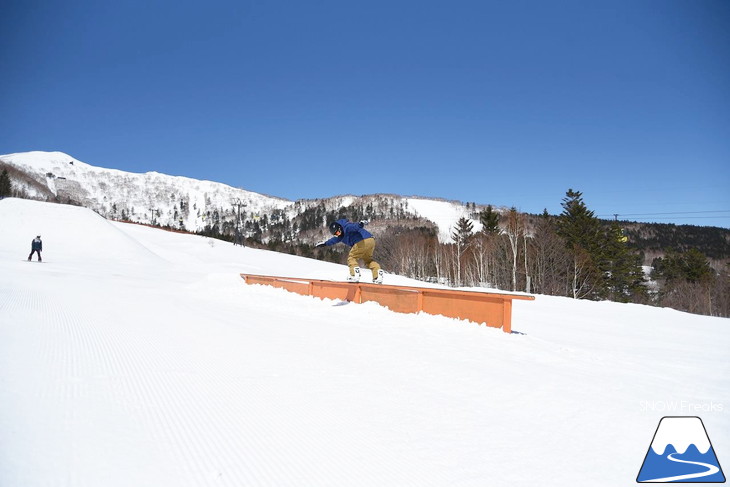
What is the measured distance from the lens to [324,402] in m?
3.45

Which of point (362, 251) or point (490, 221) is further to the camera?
point (490, 221)

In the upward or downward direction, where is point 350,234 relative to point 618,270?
upward

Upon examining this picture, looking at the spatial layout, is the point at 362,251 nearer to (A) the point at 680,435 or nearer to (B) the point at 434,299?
(B) the point at 434,299

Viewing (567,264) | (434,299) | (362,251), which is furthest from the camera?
(567,264)

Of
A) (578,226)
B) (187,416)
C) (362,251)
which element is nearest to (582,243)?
(578,226)

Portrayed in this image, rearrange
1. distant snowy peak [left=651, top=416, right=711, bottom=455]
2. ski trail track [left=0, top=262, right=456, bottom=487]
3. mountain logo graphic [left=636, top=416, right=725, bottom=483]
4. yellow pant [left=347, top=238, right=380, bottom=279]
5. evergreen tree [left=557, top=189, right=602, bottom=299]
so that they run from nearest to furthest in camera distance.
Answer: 1. ski trail track [left=0, top=262, right=456, bottom=487]
2. mountain logo graphic [left=636, top=416, right=725, bottom=483]
3. distant snowy peak [left=651, top=416, right=711, bottom=455]
4. yellow pant [left=347, top=238, right=380, bottom=279]
5. evergreen tree [left=557, top=189, right=602, bottom=299]

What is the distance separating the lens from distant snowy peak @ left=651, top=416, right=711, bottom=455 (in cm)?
291

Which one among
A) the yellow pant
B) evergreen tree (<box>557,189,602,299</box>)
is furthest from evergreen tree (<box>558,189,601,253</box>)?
the yellow pant

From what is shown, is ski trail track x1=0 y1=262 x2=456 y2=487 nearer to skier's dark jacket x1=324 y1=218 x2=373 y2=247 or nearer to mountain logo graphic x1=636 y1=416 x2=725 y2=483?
mountain logo graphic x1=636 y1=416 x2=725 y2=483

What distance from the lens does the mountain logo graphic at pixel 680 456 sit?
256 centimetres

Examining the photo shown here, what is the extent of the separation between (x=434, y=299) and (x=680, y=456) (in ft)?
18.7

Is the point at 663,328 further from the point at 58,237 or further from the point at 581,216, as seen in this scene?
the point at 581,216

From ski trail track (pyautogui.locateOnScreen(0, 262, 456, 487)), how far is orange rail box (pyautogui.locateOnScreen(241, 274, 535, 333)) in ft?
11.2

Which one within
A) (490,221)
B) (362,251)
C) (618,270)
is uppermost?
(490,221)
